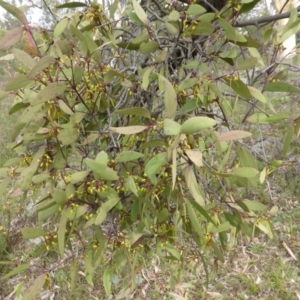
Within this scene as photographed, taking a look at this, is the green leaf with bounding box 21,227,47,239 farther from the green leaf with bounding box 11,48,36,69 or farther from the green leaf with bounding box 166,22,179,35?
the green leaf with bounding box 166,22,179,35

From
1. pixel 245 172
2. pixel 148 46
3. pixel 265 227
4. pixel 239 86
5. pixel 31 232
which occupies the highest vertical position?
pixel 148 46

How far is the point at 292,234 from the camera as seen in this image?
2156mm

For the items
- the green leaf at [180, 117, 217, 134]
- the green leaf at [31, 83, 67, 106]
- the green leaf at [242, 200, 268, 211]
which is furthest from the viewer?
the green leaf at [242, 200, 268, 211]

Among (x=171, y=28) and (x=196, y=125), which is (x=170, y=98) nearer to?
(x=196, y=125)

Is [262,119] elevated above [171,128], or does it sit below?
below

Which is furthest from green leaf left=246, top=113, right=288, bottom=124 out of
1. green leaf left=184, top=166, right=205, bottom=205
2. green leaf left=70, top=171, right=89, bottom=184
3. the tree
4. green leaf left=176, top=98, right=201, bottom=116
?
green leaf left=70, top=171, right=89, bottom=184

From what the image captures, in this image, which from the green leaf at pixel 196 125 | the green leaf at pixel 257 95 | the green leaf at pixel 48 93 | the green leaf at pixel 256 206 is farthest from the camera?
the green leaf at pixel 256 206

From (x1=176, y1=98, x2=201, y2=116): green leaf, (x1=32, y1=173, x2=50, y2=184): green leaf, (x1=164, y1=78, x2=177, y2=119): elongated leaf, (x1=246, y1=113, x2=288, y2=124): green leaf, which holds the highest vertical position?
(x1=164, y1=78, x2=177, y2=119): elongated leaf

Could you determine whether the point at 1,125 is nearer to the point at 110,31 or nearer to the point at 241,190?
the point at 241,190

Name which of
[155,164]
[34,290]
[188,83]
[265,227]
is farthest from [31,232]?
[265,227]

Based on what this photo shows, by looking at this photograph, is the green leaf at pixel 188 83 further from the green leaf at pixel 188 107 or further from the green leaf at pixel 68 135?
the green leaf at pixel 68 135

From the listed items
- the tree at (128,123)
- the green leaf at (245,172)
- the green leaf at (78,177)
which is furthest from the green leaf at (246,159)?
the green leaf at (78,177)

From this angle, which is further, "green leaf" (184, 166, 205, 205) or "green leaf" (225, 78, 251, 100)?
"green leaf" (225, 78, 251, 100)

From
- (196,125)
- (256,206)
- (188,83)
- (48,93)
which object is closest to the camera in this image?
(196,125)
